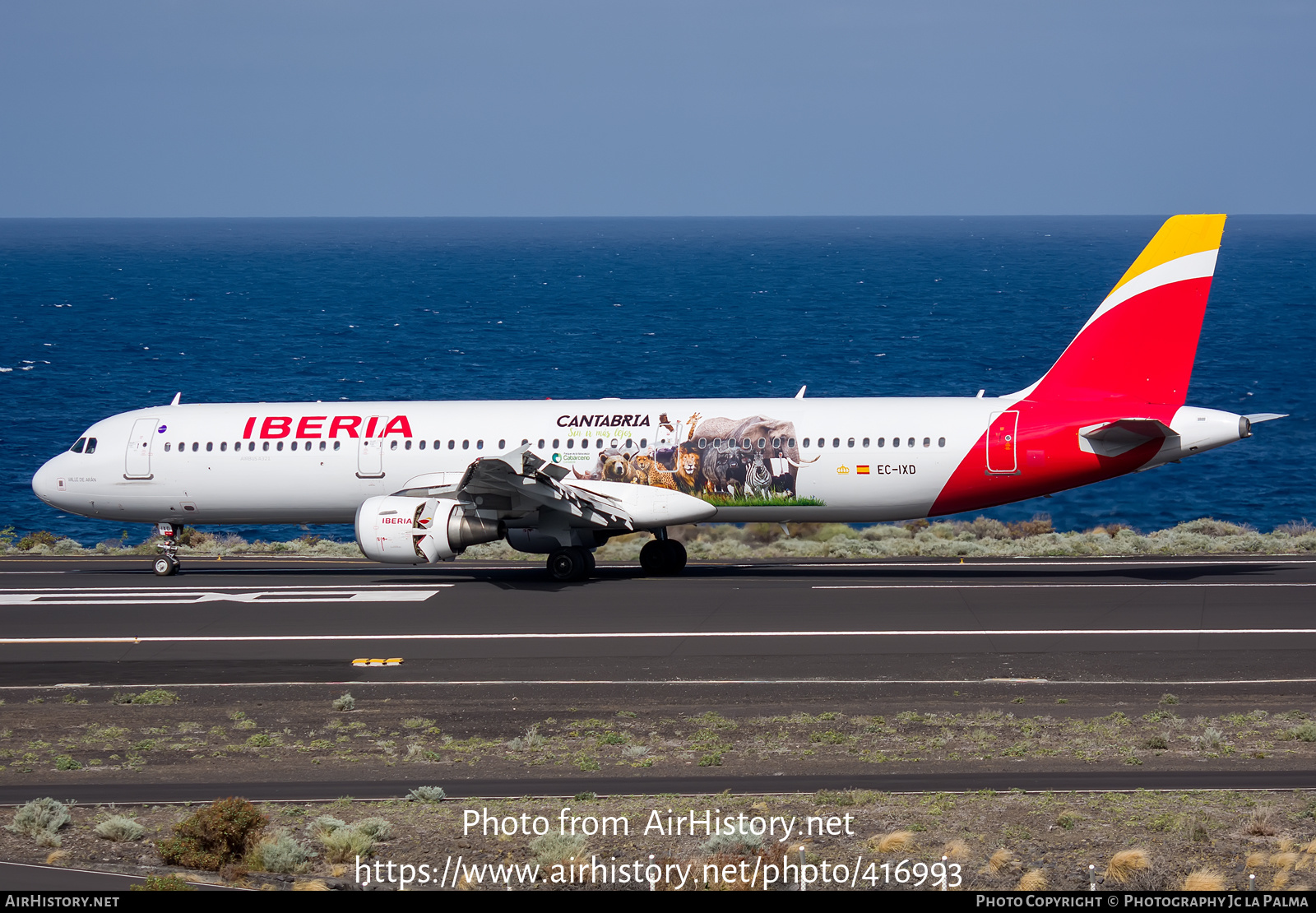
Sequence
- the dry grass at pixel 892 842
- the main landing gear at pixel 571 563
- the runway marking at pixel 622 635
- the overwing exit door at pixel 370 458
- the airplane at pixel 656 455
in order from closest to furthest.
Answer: the dry grass at pixel 892 842
the runway marking at pixel 622 635
the airplane at pixel 656 455
the main landing gear at pixel 571 563
the overwing exit door at pixel 370 458

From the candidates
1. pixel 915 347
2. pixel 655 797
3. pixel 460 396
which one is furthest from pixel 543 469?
pixel 915 347

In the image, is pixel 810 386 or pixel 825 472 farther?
pixel 810 386

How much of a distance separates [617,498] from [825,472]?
14.7 ft

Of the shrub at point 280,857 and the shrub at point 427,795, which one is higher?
the shrub at point 280,857

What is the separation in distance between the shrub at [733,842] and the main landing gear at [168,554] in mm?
23107

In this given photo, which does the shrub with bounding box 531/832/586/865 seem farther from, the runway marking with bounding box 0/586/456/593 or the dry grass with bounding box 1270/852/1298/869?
the runway marking with bounding box 0/586/456/593

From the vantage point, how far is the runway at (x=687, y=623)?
2162 centimetres

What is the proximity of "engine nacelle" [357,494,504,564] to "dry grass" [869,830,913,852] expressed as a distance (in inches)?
641

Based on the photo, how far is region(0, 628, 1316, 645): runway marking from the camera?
23672 millimetres

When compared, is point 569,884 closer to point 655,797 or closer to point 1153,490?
point 655,797

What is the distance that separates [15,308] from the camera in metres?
148

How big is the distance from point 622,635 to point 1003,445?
9427 millimetres

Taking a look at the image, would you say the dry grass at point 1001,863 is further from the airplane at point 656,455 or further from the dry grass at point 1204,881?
the airplane at point 656,455

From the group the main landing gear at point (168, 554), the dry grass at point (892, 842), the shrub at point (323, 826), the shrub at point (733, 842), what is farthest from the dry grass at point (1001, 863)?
the main landing gear at point (168, 554)
